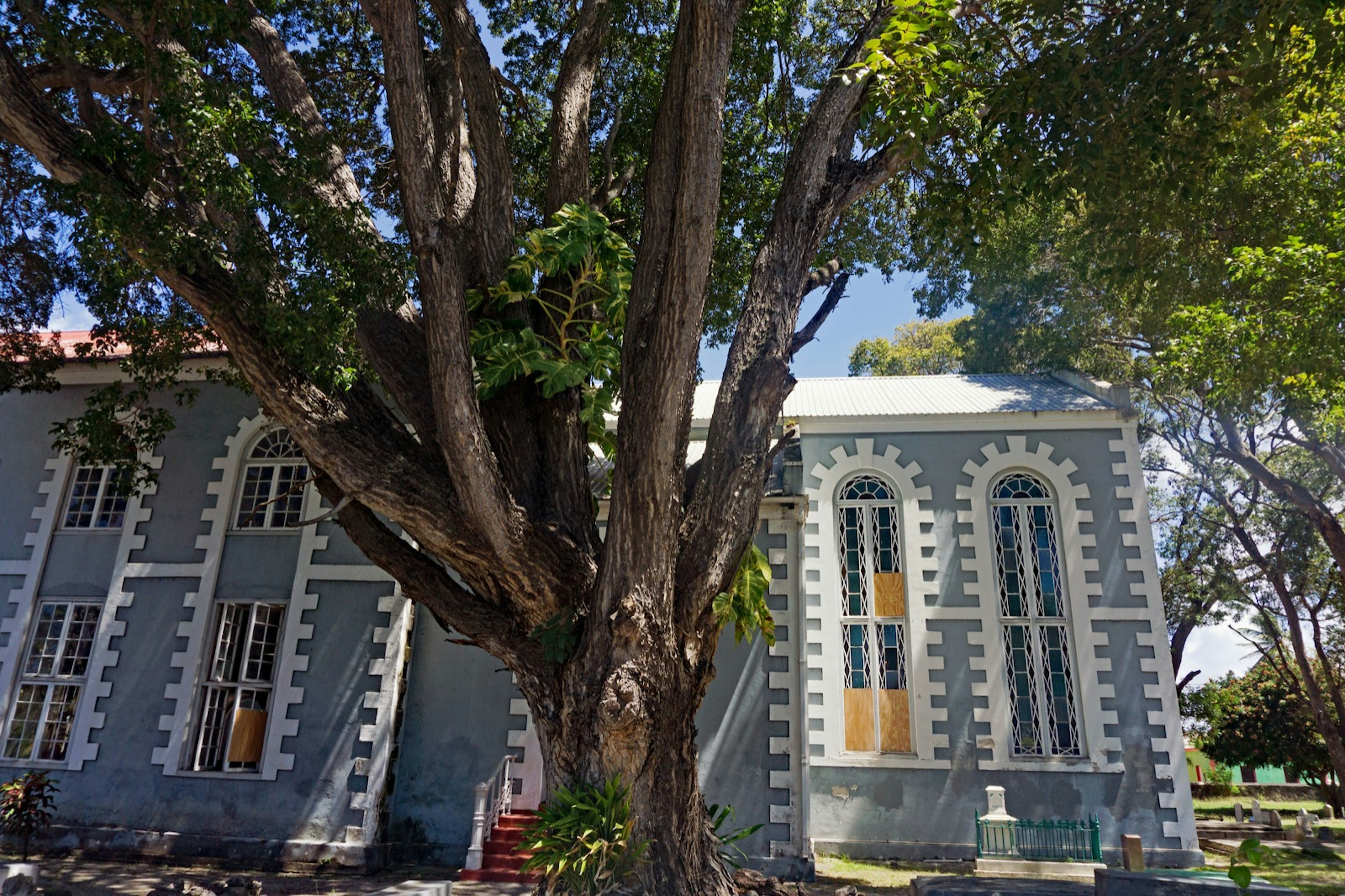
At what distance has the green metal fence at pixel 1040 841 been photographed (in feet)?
36.5

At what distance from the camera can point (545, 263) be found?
7.24 metres

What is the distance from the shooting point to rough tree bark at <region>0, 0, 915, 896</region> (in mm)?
5996

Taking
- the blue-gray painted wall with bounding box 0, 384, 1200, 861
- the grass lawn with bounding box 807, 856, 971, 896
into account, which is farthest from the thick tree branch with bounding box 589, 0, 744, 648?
the blue-gray painted wall with bounding box 0, 384, 1200, 861

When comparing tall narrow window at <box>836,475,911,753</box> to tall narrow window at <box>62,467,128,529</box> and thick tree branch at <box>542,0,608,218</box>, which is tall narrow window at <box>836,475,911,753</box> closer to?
thick tree branch at <box>542,0,608,218</box>

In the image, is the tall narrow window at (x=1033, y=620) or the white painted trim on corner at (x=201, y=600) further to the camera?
the tall narrow window at (x=1033, y=620)

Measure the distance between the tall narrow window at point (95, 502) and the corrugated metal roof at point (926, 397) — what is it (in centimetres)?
874

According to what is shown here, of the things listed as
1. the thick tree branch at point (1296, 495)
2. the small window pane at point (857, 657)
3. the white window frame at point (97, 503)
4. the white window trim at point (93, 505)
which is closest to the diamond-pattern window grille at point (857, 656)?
the small window pane at point (857, 657)

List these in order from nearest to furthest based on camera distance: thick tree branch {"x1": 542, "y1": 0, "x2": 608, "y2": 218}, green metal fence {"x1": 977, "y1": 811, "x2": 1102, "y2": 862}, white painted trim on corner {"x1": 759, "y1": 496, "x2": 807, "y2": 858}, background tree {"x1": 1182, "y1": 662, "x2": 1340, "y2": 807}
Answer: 1. thick tree branch {"x1": 542, "y1": 0, "x2": 608, "y2": 218}
2. green metal fence {"x1": 977, "y1": 811, "x2": 1102, "y2": 862}
3. white painted trim on corner {"x1": 759, "y1": 496, "x2": 807, "y2": 858}
4. background tree {"x1": 1182, "y1": 662, "x2": 1340, "y2": 807}

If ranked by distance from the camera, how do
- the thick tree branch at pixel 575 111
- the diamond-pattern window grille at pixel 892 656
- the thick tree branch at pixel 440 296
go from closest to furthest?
the thick tree branch at pixel 440 296
the thick tree branch at pixel 575 111
the diamond-pattern window grille at pixel 892 656

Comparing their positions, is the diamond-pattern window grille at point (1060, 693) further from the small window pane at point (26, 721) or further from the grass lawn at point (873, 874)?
the small window pane at point (26, 721)

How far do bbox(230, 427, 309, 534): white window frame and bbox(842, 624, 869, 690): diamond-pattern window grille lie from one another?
26.5ft

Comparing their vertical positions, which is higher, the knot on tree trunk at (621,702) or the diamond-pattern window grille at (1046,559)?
the diamond-pattern window grille at (1046,559)

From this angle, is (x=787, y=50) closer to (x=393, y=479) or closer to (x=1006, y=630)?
(x=393, y=479)

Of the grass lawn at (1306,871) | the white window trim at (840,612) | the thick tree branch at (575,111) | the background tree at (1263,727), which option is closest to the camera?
the thick tree branch at (575,111)
